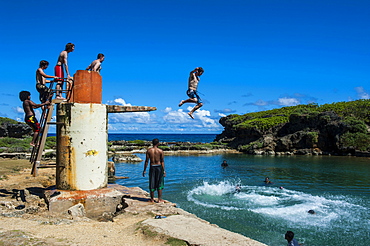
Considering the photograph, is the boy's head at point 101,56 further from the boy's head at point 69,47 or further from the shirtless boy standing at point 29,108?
the shirtless boy standing at point 29,108

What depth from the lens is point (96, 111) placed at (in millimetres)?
9406

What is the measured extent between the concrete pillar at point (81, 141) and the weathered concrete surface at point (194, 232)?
9.11 ft

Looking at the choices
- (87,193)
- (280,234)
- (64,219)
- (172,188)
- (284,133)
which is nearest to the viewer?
(64,219)

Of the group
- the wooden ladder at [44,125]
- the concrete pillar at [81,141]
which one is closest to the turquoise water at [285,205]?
the concrete pillar at [81,141]

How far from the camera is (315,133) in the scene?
50.4 metres

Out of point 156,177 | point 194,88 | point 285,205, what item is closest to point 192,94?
point 194,88

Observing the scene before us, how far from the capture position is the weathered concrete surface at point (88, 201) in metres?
8.61

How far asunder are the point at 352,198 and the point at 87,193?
14.6 metres

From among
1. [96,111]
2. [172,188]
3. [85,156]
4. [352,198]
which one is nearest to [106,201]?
[85,156]

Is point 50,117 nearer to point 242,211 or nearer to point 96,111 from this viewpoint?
point 96,111

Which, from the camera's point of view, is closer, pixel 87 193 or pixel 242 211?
pixel 87 193

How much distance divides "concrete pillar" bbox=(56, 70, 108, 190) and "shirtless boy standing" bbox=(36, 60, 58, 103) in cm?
78

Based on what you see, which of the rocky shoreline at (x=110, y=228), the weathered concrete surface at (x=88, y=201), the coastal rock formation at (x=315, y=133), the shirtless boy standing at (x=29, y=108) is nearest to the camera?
the rocky shoreline at (x=110, y=228)

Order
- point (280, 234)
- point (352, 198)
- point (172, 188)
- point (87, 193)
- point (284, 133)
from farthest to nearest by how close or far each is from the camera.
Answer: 1. point (284, 133)
2. point (172, 188)
3. point (352, 198)
4. point (280, 234)
5. point (87, 193)
